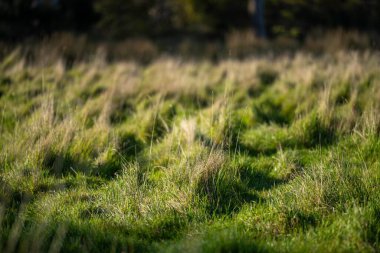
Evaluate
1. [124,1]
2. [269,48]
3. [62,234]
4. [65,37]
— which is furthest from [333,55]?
[62,234]

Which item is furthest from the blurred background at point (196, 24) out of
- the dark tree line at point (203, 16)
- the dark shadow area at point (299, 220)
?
the dark shadow area at point (299, 220)

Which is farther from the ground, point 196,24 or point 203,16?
point 203,16

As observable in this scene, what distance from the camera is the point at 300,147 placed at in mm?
5203

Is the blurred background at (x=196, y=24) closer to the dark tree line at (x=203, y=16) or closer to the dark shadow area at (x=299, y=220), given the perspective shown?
the dark tree line at (x=203, y=16)

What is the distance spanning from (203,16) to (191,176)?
1363 centimetres

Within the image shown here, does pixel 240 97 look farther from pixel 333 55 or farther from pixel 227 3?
pixel 227 3

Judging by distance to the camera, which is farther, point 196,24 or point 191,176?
point 196,24

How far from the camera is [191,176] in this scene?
12.5 feet

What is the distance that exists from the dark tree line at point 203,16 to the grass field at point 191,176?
8.79 m

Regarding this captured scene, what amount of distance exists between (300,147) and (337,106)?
1.52 metres

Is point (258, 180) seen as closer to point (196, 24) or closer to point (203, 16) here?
point (203, 16)

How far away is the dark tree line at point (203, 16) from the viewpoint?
1555 centimetres

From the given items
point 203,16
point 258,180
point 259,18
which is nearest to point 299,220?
point 258,180

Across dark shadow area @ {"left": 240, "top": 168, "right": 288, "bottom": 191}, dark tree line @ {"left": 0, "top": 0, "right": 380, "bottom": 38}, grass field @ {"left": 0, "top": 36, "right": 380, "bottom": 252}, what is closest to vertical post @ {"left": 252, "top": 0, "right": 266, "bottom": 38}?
dark tree line @ {"left": 0, "top": 0, "right": 380, "bottom": 38}
